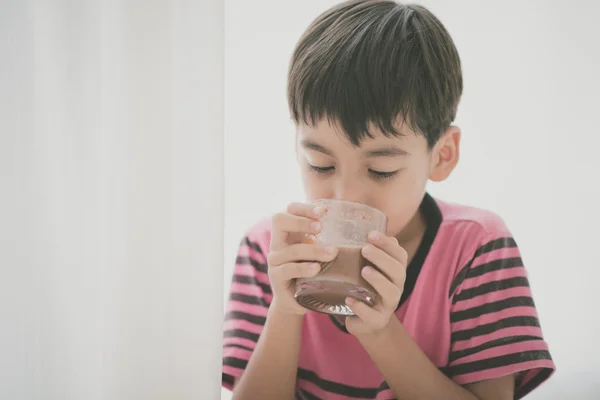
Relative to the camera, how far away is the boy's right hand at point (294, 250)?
0.84 m

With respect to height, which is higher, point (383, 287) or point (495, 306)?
point (383, 287)

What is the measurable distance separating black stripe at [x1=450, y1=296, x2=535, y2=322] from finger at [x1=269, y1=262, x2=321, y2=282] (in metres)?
0.42

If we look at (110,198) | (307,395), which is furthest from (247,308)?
(110,198)

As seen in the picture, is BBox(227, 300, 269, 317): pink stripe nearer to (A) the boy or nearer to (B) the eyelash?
(A) the boy

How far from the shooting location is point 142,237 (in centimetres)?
91

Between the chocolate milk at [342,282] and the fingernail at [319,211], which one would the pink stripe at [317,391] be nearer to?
the chocolate milk at [342,282]

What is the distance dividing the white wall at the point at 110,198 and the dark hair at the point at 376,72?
170mm

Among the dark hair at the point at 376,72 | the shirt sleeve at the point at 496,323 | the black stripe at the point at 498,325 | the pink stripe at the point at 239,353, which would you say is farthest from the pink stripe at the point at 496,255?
the pink stripe at the point at 239,353

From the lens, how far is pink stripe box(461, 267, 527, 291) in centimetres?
113

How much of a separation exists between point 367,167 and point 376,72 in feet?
0.51

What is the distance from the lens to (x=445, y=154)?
1.12m

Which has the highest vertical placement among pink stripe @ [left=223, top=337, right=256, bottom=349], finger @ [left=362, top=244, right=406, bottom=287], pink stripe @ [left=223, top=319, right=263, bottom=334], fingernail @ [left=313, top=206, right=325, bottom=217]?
fingernail @ [left=313, top=206, right=325, bottom=217]

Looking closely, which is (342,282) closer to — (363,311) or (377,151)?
(363,311)

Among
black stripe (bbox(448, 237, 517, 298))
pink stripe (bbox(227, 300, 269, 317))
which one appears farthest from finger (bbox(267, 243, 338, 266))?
black stripe (bbox(448, 237, 517, 298))
